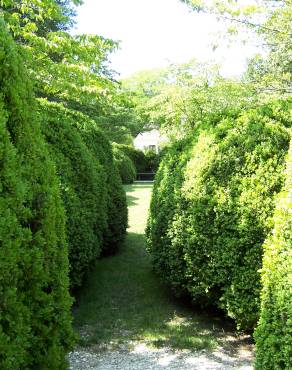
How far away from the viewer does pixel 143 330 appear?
16.2ft

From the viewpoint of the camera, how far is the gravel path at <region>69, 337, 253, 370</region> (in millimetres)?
4086

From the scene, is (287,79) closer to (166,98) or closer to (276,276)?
(166,98)

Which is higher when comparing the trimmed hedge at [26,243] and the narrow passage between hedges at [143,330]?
the trimmed hedge at [26,243]

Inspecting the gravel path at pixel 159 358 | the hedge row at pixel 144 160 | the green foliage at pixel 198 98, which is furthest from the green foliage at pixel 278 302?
the hedge row at pixel 144 160

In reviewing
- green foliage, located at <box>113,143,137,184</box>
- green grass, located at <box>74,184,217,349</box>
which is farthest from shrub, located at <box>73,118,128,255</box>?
green foliage, located at <box>113,143,137,184</box>

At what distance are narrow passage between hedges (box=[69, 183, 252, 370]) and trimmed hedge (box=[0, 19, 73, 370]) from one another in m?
1.38

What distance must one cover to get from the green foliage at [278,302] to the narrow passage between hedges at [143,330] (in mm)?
1147

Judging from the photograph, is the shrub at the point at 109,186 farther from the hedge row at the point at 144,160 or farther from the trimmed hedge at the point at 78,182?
the hedge row at the point at 144,160

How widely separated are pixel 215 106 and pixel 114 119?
19057mm

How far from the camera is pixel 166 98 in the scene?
16516mm

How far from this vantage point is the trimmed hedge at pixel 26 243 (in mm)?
2500

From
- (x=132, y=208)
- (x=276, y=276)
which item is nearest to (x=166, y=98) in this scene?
(x=132, y=208)

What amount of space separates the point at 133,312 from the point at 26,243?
10.3ft

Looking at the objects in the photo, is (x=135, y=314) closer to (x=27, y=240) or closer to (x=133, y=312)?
(x=133, y=312)
